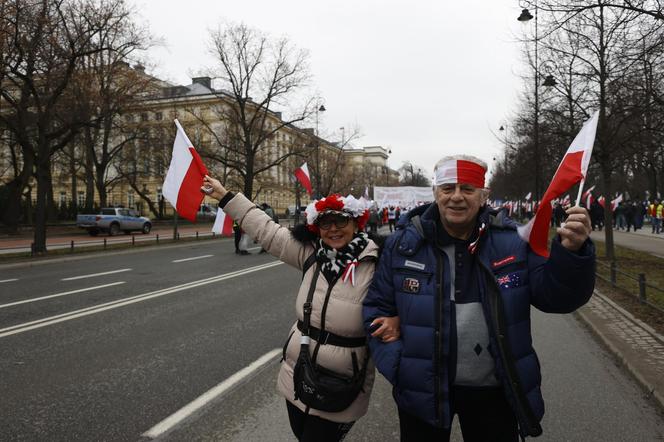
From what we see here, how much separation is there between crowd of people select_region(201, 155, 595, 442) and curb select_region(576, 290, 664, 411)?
289 centimetres

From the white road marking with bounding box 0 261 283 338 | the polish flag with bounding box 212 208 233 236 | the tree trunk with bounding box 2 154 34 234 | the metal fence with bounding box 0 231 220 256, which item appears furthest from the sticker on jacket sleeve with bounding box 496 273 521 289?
the tree trunk with bounding box 2 154 34 234

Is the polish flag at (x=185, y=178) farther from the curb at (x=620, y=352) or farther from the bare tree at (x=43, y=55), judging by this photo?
the bare tree at (x=43, y=55)

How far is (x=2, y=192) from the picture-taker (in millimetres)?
35906

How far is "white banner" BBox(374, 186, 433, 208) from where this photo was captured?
3656 centimetres

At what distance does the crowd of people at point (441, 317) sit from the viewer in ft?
6.85

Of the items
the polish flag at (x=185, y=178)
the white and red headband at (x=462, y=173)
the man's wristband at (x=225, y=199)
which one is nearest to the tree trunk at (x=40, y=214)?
the polish flag at (x=185, y=178)

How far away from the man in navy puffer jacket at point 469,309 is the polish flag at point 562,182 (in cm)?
5

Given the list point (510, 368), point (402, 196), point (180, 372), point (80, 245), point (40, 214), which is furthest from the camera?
point (402, 196)

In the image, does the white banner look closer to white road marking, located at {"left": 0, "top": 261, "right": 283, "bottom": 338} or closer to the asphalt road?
white road marking, located at {"left": 0, "top": 261, "right": 283, "bottom": 338}

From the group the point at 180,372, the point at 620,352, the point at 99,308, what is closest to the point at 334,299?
the point at 180,372

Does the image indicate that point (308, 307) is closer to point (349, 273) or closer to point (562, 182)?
point (349, 273)

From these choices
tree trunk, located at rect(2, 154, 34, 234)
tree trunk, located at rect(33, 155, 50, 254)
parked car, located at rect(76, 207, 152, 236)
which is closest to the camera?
tree trunk, located at rect(33, 155, 50, 254)

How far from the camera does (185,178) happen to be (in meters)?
3.53

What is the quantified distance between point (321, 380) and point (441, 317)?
0.72m
